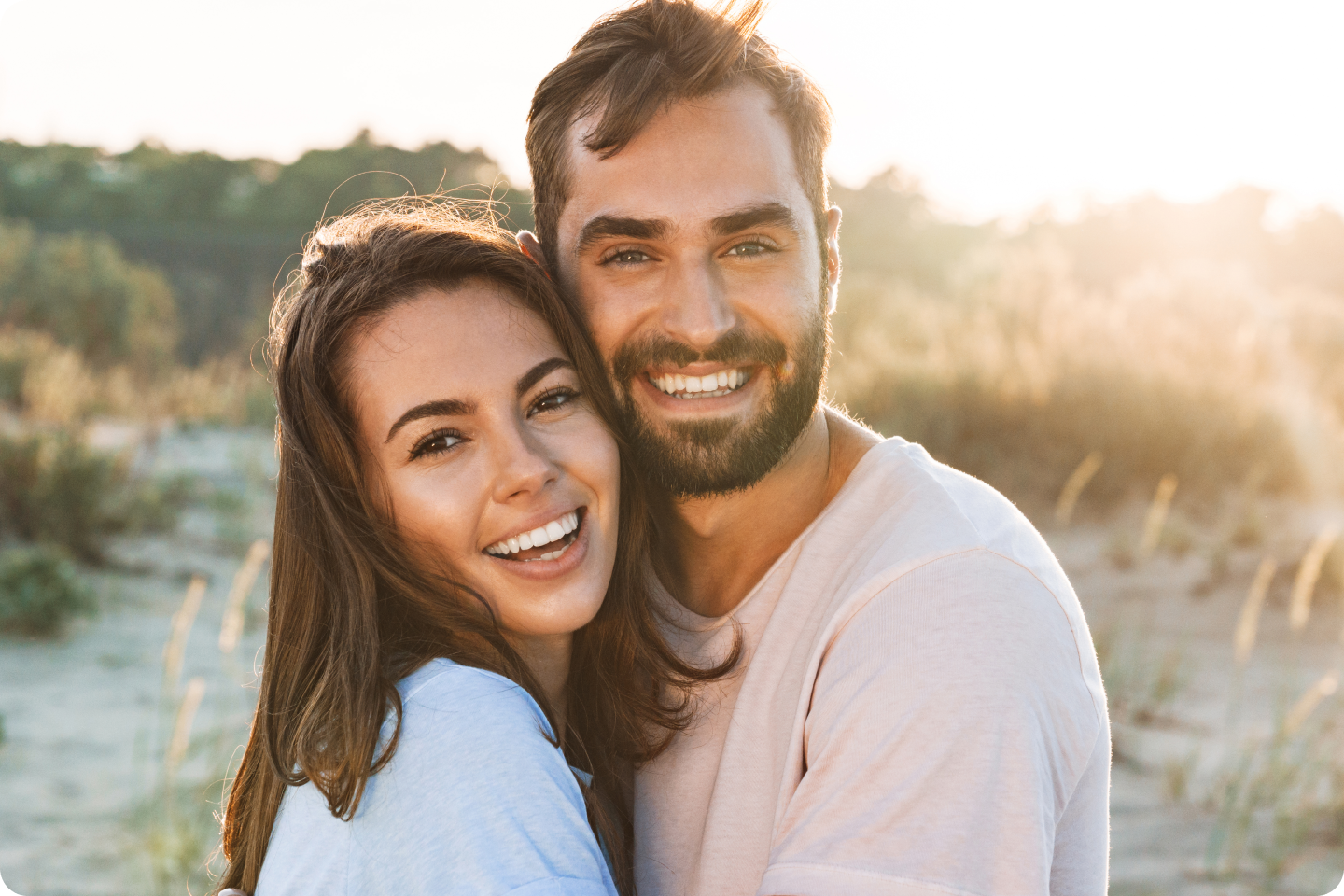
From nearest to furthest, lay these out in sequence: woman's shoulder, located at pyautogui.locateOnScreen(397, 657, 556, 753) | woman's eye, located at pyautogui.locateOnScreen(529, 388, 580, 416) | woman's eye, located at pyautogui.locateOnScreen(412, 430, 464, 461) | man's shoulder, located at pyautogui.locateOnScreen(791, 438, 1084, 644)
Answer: woman's shoulder, located at pyautogui.locateOnScreen(397, 657, 556, 753)
man's shoulder, located at pyautogui.locateOnScreen(791, 438, 1084, 644)
woman's eye, located at pyautogui.locateOnScreen(412, 430, 464, 461)
woman's eye, located at pyautogui.locateOnScreen(529, 388, 580, 416)

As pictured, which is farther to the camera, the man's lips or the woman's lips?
the man's lips

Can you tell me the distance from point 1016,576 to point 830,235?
4.41 ft

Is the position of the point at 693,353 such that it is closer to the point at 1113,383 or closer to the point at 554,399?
the point at 554,399

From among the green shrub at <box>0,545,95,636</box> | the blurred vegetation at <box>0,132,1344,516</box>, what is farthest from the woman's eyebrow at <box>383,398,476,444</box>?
the green shrub at <box>0,545,95,636</box>

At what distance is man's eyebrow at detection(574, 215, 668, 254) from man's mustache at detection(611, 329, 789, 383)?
255 mm

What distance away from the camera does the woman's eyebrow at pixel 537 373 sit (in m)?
2.19

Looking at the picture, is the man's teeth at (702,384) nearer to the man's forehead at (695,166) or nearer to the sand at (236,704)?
the man's forehead at (695,166)

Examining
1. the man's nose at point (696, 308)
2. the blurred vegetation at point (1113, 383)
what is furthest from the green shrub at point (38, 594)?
the blurred vegetation at point (1113, 383)

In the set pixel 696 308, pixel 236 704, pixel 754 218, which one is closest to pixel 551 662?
pixel 696 308

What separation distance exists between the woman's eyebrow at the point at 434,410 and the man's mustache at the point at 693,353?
516 mm

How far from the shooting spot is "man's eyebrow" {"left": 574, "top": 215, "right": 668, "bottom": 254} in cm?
241

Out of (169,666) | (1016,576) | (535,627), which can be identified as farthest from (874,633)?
(169,666)

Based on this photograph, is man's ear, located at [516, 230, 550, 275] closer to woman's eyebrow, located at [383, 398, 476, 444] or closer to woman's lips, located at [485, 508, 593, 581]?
woman's eyebrow, located at [383, 398, 476, 444]

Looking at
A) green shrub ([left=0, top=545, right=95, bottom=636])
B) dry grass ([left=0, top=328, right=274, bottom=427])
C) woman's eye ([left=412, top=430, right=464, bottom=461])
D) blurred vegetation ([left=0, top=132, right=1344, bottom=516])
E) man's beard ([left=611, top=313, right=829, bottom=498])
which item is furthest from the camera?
dry grass ([left=0, top=328, right=274, bottom=427])
